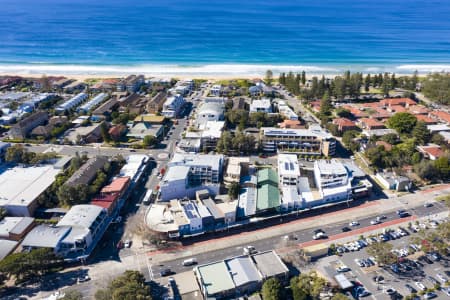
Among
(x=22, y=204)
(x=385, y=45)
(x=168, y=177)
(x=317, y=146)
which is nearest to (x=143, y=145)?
(x=168, y=177)

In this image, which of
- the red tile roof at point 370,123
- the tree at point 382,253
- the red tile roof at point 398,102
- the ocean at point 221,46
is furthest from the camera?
the ocean at point 221,46

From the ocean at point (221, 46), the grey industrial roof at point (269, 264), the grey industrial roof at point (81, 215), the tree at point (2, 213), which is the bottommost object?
the grey industrial roof at point (269, 264)

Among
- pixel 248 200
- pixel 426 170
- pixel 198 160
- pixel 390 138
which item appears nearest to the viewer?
pixel 248 200

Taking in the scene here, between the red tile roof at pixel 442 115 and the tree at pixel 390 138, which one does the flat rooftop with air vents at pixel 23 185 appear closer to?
the tree at pixel 390 138

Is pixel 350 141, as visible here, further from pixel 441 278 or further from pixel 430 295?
pixel 430 295

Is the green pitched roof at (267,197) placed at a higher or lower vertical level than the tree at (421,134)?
lower

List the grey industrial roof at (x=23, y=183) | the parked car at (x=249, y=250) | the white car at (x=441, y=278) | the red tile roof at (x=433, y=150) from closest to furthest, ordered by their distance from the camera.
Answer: the white car at (x=441, y=278), the parked car at (x=249, y=250), the grey industrial roof at (x=23, y=183), the red tile roof at (x=433, y=150)

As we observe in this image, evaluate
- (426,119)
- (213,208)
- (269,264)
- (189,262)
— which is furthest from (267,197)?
(426,119)

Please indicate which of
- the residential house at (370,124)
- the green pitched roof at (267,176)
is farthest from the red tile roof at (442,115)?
the green pitched roof at (267,176)
